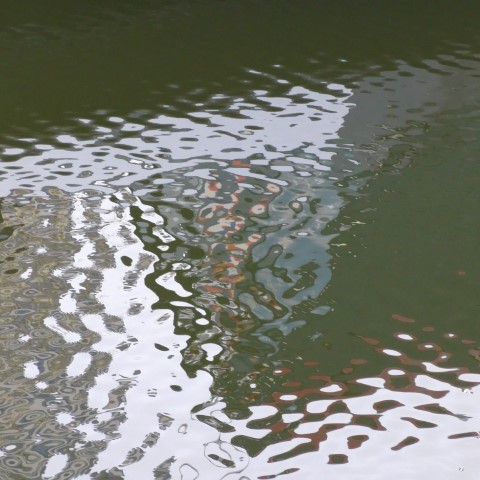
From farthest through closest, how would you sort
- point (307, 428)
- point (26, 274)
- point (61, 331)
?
point (26, 274) < point (61, 331) < point (307, 428)

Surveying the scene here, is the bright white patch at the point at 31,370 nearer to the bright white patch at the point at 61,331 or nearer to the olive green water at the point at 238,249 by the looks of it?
the olive green water at the point at 238,249

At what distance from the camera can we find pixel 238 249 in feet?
8.83

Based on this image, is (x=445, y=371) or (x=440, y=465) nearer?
(x=440, y=465)

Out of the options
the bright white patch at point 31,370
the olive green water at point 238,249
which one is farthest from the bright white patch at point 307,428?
the bright white patch at point 31,370

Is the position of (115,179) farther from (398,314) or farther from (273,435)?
(273,435)

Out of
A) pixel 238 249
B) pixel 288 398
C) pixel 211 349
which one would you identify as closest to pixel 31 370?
pixel 211 349

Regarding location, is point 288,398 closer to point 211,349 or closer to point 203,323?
point 211,349

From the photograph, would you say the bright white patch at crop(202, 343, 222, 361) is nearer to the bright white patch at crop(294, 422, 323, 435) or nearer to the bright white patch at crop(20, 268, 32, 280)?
the bright white patch at crop(294, 422, 323, 435)

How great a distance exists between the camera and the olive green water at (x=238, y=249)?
1994 mm

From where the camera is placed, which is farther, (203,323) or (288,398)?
(203,323)

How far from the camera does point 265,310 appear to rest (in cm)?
243

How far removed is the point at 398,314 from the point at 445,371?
0.25 meters

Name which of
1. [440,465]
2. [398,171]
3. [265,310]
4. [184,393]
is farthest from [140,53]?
[440,465]

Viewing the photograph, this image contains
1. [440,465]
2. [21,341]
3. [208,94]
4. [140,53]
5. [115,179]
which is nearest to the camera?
[440,465]
